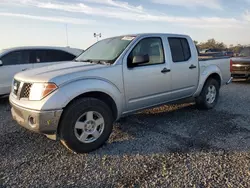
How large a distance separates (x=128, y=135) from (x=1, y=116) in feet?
10.4

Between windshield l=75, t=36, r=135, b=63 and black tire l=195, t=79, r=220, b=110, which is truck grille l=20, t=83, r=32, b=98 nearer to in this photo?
windshield l=75, t=36, r=135, b=63

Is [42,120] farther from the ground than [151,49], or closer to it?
closer to it

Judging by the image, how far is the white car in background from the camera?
6.46 meters

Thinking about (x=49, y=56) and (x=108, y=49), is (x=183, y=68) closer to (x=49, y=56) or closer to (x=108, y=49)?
(x=108, y=49)

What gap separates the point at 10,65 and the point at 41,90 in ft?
13.5

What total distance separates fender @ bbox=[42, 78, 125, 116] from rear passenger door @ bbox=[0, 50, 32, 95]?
4.14m

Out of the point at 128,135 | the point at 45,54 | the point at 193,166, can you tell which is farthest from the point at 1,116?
the point at 193,166

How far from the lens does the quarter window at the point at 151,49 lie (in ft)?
13.7

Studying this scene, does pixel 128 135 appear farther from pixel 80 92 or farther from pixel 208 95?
pixel 208 95

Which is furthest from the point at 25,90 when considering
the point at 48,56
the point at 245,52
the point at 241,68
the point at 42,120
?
the point at 245,52

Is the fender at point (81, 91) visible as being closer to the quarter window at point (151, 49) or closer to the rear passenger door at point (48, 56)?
the quarter window at point (151, 49)

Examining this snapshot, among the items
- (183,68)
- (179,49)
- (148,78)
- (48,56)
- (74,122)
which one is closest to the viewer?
(74,122)

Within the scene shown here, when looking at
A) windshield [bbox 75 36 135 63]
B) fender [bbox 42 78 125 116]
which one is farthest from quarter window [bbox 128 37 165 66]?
fender [bbox 42 78 125 116]

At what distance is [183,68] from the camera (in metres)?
4.80
